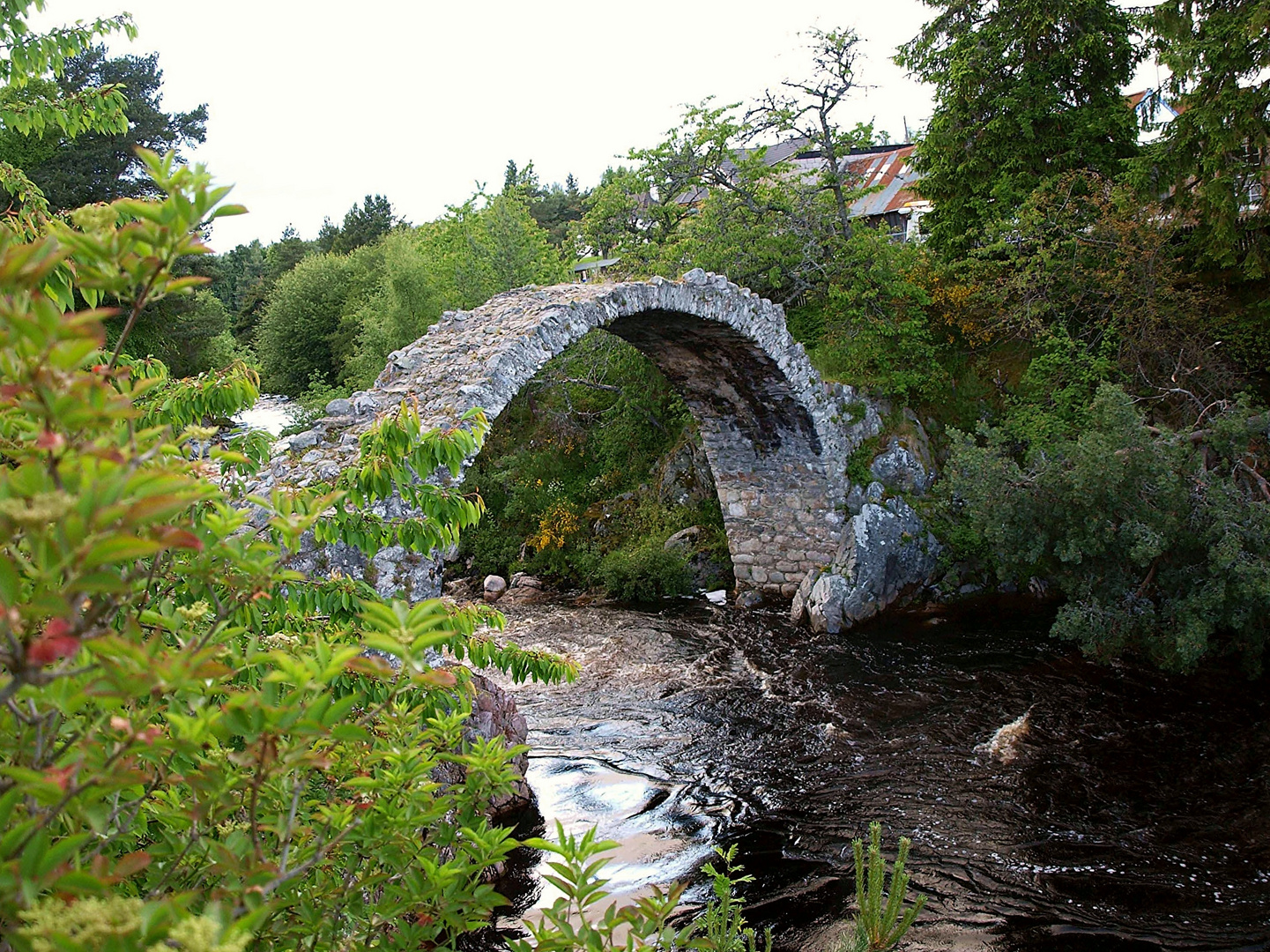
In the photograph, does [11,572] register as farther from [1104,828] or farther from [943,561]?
[943,561]

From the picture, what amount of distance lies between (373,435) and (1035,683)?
311 inches

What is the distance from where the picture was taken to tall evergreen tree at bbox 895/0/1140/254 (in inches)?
497

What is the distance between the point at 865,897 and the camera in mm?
4445

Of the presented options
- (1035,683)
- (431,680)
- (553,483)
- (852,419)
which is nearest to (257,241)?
(553,483)

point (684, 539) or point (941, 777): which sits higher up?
point (684, 539)

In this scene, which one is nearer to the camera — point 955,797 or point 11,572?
point 11,572

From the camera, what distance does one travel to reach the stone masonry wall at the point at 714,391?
7.29m

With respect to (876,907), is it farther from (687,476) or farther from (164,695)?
(687,476)

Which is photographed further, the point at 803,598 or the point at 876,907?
the point at 803,598

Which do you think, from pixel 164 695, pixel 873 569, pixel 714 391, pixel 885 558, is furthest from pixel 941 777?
pixel 164 695

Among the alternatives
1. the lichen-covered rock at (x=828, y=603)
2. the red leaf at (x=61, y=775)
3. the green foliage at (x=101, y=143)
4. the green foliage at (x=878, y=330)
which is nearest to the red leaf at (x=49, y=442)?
the red leaf at (x=61, y=775)

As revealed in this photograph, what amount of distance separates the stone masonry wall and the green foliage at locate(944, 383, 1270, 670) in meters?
2.82

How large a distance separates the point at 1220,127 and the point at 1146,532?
5.32m

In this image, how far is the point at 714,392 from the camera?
468 inches
